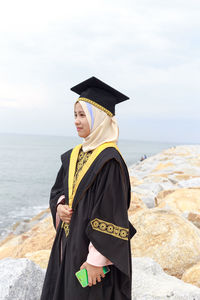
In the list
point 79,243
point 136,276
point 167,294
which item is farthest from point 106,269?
point 136,276

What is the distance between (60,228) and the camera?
2691mm

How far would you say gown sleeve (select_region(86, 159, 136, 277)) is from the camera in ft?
7.16

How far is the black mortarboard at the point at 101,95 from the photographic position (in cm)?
243

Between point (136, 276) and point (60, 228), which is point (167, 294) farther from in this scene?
point (60, 228)

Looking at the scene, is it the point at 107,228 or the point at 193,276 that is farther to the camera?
the point at 193,276

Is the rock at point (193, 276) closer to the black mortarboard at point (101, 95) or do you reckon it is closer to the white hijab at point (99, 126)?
the white hijab at point (99, 126)

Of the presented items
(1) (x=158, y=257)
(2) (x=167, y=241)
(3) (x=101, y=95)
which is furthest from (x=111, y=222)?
(2) (x=167, y=241)

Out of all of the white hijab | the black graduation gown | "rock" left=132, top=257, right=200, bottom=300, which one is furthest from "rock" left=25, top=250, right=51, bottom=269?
the white hijab

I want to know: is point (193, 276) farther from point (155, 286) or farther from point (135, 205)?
point (135, 205)

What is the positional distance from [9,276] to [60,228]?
3.29 ft

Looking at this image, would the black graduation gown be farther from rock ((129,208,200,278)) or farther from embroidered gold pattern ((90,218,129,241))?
rock ((129,208,200,278))

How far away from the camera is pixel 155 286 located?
11.4ft

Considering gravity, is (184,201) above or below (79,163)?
below

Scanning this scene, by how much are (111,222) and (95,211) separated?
5.8 inches
